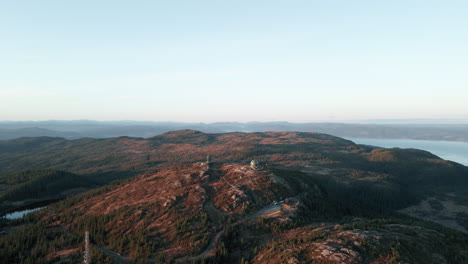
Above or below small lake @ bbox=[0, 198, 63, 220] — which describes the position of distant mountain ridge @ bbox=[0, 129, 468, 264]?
above

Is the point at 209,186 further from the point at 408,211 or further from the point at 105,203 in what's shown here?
the point at 408,211

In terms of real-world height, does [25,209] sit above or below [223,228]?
below

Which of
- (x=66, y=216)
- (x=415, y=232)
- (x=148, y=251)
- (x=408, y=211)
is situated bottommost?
(x=408, y=211)

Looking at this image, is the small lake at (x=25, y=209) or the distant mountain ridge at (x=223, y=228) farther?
the small lake at (x=25, y=209)

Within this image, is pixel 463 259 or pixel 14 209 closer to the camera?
pixel 463 259

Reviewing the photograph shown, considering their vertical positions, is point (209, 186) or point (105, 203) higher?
point (209, 186)

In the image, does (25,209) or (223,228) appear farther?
(25,209)

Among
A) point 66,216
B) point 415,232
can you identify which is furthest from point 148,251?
point 415,232

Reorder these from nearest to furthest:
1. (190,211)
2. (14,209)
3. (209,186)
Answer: (190,211) < (209,186) < (14,209)

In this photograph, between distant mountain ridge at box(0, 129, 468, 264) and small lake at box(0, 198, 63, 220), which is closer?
distant mountain ridge at box(0, 129, 468, 264)

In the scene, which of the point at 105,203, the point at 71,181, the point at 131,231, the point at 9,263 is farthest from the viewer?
the point at 71,181

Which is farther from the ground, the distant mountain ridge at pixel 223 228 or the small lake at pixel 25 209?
the distant mountain ridge at pixel 223 228
